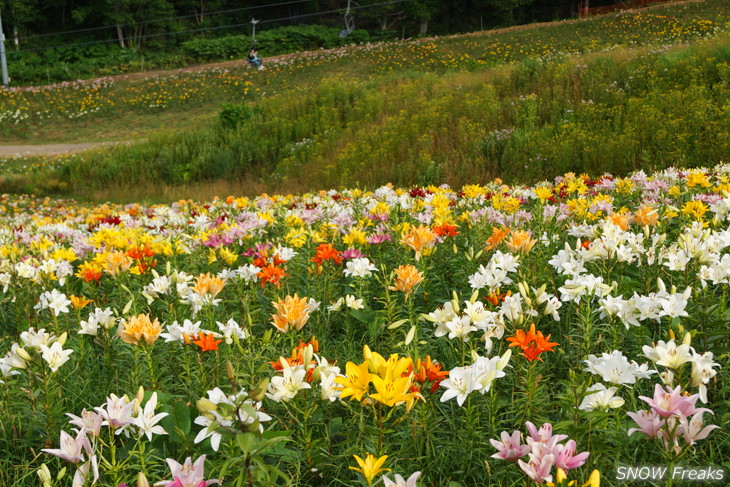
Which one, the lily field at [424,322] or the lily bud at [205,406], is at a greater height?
the lily bud at [205,406]

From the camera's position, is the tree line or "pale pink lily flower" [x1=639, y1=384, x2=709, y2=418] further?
the tree line

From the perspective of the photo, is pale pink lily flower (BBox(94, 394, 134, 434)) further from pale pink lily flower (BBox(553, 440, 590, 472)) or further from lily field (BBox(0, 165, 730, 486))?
pale pink lily flower (BBox(553, 440, 590, 472))

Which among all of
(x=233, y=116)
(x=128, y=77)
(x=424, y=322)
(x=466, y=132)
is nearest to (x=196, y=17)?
(x=128, y=77)

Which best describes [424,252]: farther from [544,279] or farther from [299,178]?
[299,178]

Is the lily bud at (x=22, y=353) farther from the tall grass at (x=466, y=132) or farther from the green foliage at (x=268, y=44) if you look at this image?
the green foliage at (x=268, y=44)

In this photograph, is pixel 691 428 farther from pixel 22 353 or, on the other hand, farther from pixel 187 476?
pixel 22 353

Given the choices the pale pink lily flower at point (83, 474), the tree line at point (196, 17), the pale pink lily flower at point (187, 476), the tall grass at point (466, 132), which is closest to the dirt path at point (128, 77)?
the tall grass at point (466, 132)

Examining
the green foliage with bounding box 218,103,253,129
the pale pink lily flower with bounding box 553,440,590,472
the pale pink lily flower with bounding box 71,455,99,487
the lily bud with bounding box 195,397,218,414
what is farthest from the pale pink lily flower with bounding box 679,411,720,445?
the green foliage with bounding box 218,103,253,129

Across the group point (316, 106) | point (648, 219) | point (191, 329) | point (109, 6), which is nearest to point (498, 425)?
point (191, 329)

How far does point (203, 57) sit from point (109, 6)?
15.7 m

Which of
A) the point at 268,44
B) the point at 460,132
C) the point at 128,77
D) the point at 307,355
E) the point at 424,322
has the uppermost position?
the point at 268,44

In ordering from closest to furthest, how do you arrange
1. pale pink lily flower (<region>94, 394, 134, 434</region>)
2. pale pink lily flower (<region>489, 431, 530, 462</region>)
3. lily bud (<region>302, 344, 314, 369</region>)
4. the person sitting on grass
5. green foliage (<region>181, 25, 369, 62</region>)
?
1. pale pink lily flower (<region>489, 431, 530, 462</region>)
2. pale pink lily flower (<region>94, 394, 134, 434</region>)
3. lily bud (<region>302, 344, 314, 369</region>)
4. the person sitting on grass
5. green foliage (<region>181, 25, 369, 62</region>)

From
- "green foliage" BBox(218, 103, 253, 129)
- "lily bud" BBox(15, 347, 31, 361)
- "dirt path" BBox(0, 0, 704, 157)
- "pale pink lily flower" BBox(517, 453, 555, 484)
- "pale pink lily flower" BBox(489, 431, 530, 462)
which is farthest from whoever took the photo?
"dirt path" BBox(0, 0, 704, 157)

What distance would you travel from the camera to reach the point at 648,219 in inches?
98.2
